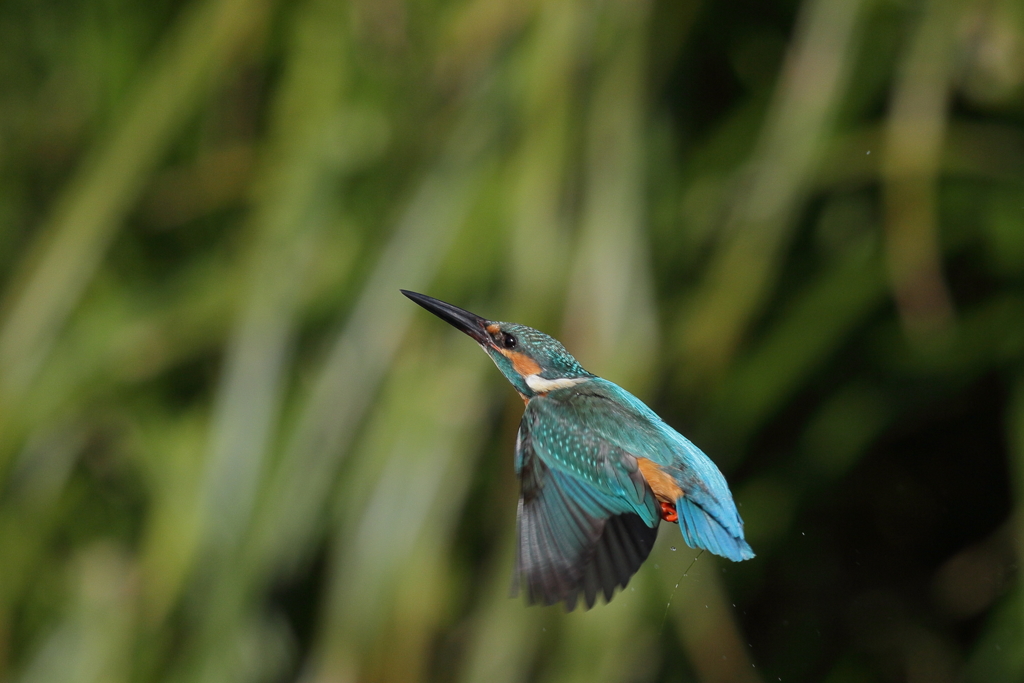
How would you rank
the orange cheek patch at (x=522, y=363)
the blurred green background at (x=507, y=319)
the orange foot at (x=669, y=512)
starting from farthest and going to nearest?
the blurred green background at (x=507, y=319) < the orange cheek patch at (x=522, y=363) < the orange foot at (x=669, y=512)

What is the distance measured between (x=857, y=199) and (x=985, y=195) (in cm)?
17

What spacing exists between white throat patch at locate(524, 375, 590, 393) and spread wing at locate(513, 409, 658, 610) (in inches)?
2.3

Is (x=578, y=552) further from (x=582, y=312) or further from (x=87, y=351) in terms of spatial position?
(x=87, y=351)

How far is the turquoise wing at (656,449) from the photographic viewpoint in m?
0.50

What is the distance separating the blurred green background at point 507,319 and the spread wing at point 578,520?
0.44 metres

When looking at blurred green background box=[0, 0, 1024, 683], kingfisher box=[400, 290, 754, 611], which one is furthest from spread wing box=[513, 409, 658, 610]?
blurred green background box=[0, 0, 1024, 683]

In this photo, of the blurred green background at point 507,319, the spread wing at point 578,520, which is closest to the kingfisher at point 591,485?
the spread wing at point 578,520

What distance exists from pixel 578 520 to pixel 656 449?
0.34 ft

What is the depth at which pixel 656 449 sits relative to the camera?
56cm

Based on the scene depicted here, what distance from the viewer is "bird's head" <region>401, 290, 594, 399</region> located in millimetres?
645

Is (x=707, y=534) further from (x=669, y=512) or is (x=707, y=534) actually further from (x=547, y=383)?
(x=547, y=383)

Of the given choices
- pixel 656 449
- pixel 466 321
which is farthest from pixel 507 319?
pixel 656 449

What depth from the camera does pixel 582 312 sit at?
3.32ft

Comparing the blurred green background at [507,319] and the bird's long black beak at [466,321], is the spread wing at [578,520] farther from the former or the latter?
the blurred green background at [507,319]
